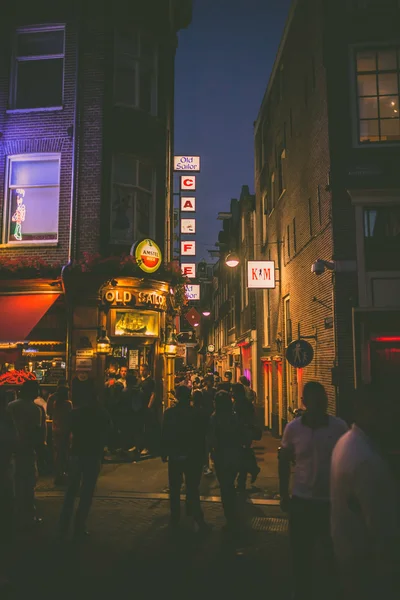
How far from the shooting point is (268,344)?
72.8 ft

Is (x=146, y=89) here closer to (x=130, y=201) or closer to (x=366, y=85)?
(x=130, y=201)

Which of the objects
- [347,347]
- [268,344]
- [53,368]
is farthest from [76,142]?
[268,344]

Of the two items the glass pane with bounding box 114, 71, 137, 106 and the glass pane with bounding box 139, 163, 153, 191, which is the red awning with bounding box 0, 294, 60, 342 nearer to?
the glass pane with bounding box 139, 163, 153, 191

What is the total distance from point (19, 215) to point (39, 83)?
421 centimetres

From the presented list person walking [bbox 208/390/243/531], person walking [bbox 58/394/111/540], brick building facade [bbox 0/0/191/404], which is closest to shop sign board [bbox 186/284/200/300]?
brick building facade [bbox 0/0/191/404]

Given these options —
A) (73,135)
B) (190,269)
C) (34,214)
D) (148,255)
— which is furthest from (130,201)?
(190,269)

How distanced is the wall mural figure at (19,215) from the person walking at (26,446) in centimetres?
793

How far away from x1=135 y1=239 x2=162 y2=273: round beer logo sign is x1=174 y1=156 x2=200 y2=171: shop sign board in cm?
925

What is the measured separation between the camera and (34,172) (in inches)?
599

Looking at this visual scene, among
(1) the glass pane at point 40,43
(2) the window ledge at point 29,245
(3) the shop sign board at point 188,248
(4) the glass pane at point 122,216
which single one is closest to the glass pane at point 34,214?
(2) the window ledge at point 29,245

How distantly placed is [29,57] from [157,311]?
8.50m

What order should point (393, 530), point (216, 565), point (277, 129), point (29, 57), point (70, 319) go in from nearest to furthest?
point (393, 530) → point (216, 565) → point (70, 319) → point (29, 57) → point (277, 129)

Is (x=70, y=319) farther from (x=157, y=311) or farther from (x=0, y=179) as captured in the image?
(x=0, y=179)

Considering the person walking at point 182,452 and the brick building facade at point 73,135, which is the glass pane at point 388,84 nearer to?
the brick building facade at point 73,135
